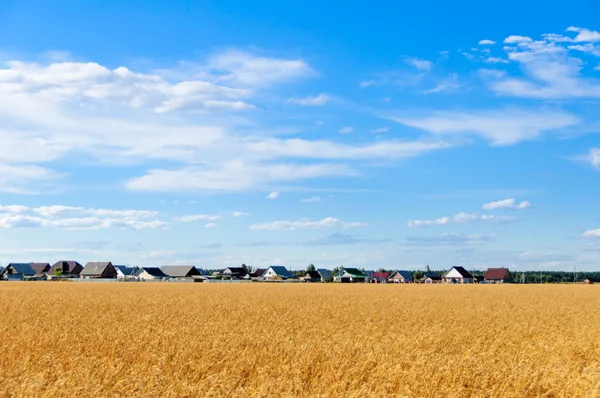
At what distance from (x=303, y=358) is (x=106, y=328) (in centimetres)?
961

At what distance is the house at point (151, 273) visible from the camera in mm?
192875

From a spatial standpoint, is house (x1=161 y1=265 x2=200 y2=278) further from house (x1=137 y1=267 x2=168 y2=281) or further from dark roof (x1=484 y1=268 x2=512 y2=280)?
dark roof (x1=484 y1=268 x2=512 y2=280)

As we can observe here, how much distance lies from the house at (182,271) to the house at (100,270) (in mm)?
16311

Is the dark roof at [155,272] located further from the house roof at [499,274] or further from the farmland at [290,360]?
the farmland at [290,360]

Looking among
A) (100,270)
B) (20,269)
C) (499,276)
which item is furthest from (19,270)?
(499,276)

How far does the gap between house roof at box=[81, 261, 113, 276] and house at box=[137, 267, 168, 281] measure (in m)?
10.1

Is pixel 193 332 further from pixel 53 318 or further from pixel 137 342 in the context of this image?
pixel 53 318

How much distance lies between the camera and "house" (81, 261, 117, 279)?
192 m

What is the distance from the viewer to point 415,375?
11.8 meters

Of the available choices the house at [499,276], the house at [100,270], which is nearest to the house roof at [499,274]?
the house at [499,276]

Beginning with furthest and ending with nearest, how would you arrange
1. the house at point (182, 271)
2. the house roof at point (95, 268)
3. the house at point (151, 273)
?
the house at point (151, 273) < the house roof at point (95, 268) < the house at point (182, 271)

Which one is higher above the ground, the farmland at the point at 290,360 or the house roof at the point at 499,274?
the house roof at the point at 499,274

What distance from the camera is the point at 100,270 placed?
632ft

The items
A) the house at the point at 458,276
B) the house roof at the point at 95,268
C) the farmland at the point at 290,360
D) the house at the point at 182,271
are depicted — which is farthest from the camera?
the house at the point at 458,276
